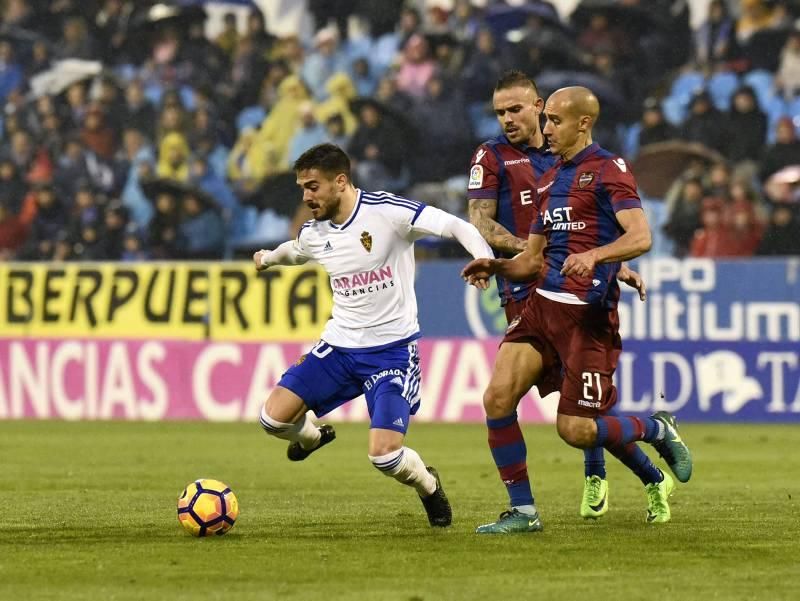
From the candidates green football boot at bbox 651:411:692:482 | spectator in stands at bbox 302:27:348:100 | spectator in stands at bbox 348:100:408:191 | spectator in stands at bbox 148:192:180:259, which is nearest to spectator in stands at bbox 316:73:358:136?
spectator in stands at bbox 302:27:348:100

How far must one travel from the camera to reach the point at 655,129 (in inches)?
698

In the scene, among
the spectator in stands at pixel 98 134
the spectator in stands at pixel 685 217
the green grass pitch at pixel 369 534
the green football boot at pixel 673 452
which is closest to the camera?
the green grass pitch at pixel 369 534

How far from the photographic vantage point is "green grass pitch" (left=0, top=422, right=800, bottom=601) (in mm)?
5945

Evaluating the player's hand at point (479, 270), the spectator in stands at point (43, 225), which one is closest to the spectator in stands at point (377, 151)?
the spectator in stands at point (43, 225)

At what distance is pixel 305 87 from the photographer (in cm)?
1977

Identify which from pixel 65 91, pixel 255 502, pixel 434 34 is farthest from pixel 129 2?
pixel 255 502

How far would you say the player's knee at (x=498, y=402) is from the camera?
7.72 meters

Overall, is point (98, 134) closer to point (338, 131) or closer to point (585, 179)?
point (338, 131)

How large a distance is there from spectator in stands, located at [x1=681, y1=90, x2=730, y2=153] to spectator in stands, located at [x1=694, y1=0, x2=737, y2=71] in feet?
2.58

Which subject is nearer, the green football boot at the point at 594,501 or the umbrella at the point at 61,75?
the green football boot at the point at 594,501

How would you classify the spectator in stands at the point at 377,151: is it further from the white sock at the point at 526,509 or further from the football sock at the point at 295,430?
the white sock at the point at 526,509

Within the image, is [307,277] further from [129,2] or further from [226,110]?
[129,2]

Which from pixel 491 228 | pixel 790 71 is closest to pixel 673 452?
pixel 491 228

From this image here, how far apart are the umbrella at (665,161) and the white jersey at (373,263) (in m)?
9.66
